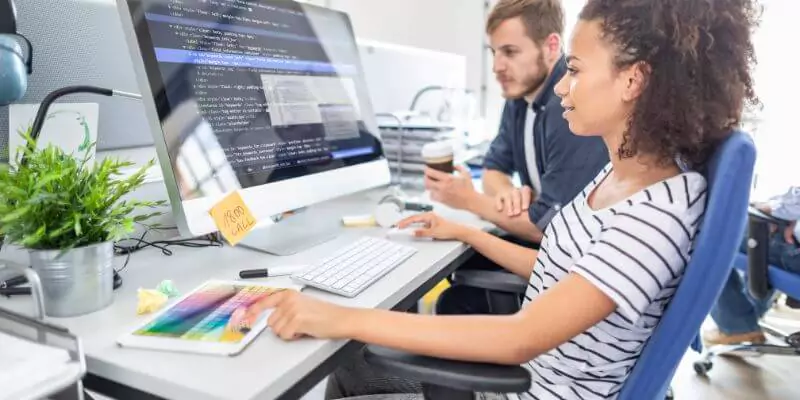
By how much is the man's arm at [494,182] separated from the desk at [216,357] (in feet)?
2.07

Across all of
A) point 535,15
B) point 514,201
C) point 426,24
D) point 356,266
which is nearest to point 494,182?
point 514,201

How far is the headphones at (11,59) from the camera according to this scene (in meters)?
0.82

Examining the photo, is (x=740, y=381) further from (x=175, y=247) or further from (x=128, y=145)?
(x=128, y=145)

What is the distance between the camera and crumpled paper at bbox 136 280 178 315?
739 mm

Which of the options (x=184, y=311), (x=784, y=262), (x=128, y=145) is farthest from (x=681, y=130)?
(x=784, y=262)

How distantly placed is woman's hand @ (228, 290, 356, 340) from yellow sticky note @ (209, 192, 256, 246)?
0.77 ft

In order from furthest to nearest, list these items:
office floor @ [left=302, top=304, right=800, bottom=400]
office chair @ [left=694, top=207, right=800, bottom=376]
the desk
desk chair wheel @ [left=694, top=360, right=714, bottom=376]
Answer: desk chair wheel @ [left=694, top=360, right=714, bottom=376] < office floor @ [left=302, top=304, right=800, bottom=400] < office chair @ [left=694, top=207, right=800, bottom=376] < the desk

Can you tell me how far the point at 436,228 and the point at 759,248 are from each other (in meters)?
1.35

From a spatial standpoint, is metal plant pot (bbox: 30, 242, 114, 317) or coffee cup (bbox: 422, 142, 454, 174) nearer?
metal plant pot (bbox: 30, 242, 114, 317)

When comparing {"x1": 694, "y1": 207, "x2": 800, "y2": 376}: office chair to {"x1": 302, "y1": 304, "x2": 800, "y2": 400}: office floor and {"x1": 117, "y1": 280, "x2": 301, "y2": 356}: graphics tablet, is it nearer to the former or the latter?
{"x1": 302, "y1": 304, "x2": 800, "y2": 400}: office floor

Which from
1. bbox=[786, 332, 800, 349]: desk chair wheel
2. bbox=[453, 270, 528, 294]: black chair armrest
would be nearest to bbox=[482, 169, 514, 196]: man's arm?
bbox=[453, 270, 528, 294]: black chair armrest

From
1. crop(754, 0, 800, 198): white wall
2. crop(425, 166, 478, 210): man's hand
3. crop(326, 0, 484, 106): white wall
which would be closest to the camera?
crop(425, 166, 478, 210): man's hand

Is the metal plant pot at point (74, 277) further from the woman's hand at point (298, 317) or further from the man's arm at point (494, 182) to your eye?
the man's arm at point (494, 182)

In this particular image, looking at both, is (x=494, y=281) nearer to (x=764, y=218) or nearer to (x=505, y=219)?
(x=505, y=219)
